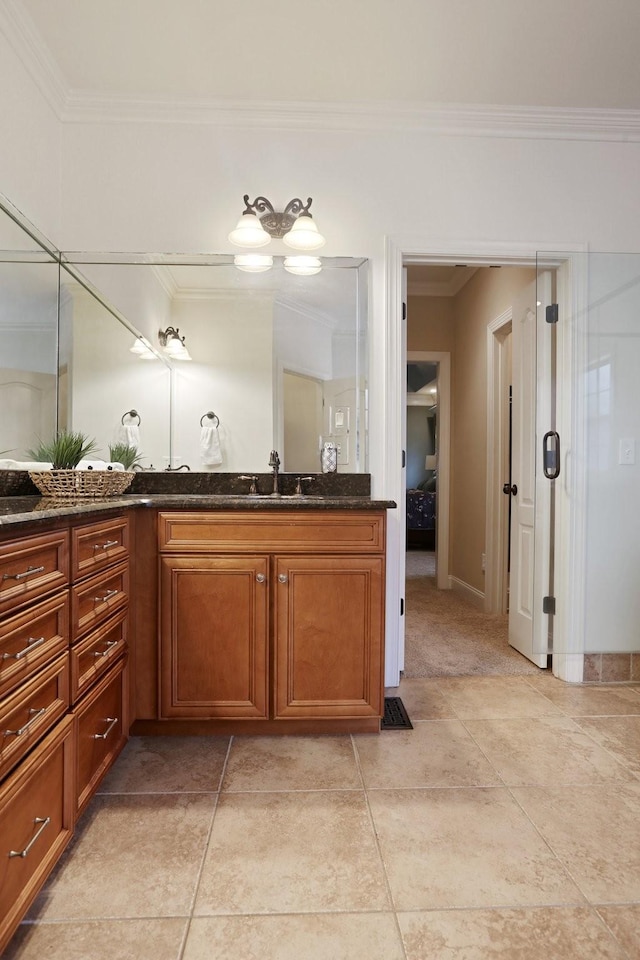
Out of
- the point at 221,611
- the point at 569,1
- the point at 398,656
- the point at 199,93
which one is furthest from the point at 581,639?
the point at 199,93

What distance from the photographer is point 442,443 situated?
184 inches

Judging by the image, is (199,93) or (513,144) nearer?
(199,93)

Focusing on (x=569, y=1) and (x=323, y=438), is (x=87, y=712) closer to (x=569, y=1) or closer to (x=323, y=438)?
(x=323, y=438)

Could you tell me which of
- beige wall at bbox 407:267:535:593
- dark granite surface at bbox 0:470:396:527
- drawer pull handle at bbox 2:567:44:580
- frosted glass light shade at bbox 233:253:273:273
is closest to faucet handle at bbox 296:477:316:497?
dark granite surface at bbox 0:470:396:527

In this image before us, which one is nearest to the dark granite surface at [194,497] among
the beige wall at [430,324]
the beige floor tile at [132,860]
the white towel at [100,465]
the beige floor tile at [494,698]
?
the white towel at [100,465]

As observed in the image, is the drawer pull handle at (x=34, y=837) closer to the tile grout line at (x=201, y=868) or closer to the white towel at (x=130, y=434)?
the tile grout line at (x=201, y=868)

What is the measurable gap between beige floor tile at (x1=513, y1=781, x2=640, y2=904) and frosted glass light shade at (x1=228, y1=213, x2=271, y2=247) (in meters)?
2.38

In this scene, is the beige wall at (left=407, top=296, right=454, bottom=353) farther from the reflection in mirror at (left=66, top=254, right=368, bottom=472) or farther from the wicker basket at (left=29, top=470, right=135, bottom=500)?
the wicker basket at (left=29, top=470, right=135, bottom=500)

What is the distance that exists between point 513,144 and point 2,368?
247cm

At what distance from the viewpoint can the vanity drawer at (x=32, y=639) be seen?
1020 mm

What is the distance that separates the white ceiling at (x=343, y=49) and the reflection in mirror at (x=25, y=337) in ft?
2.55

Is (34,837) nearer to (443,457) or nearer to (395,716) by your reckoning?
(395,716)

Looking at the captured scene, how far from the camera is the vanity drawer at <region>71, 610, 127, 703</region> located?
1.34 meters

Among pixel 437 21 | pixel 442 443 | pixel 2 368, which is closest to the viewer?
pixel 2 368
